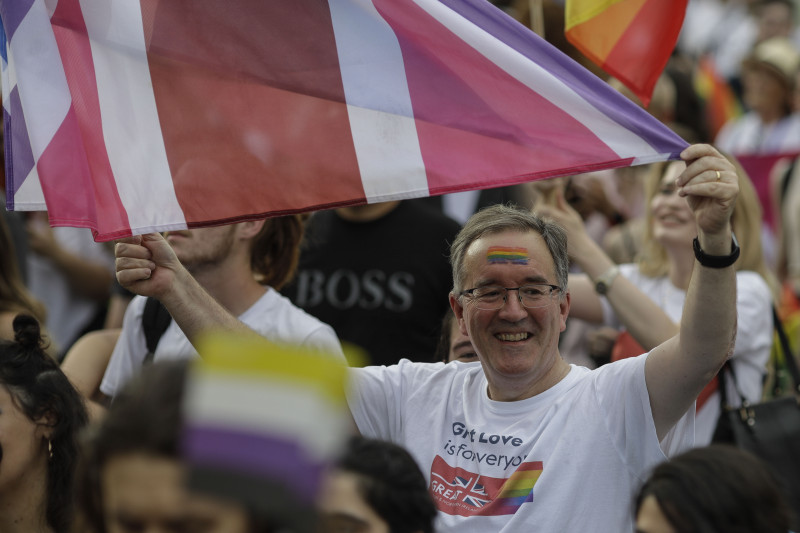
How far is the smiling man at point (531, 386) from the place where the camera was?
9.18 ft

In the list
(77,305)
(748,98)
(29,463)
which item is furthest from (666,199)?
(748,98)

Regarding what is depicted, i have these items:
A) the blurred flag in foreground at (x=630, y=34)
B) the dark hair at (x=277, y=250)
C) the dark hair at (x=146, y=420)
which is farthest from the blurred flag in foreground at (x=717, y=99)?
the dark hair at (x=146, y=420)

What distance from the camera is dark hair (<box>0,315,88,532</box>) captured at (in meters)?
3.15

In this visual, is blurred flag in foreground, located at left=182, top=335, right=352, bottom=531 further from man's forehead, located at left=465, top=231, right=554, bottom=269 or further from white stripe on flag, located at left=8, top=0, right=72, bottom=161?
white stripe on flag, located at left=8, top=0, right=72, bottom=161

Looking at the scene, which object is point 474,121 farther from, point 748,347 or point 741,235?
point 741,235

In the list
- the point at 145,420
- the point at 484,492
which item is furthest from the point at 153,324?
the point at 145,420

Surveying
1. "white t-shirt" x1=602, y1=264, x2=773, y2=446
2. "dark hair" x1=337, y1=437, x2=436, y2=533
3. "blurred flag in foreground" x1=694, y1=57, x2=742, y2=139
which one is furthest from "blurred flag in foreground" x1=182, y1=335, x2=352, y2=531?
"blurred flag in foreground" x1=694, y1=57, x2=742, y2=139

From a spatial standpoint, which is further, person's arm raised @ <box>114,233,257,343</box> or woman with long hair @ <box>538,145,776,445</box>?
woman with long hair @ <box>538,145,776,445</box>

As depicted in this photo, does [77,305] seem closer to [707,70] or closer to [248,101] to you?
[248,101]

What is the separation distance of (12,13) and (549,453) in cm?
195

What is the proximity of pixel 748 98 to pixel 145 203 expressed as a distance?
5593 mm

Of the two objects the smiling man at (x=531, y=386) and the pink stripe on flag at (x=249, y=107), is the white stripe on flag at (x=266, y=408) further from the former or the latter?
the pink stripe on flag at (x=249, y=107)

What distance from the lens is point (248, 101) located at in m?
3.18

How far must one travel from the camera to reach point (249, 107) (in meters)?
3.18
